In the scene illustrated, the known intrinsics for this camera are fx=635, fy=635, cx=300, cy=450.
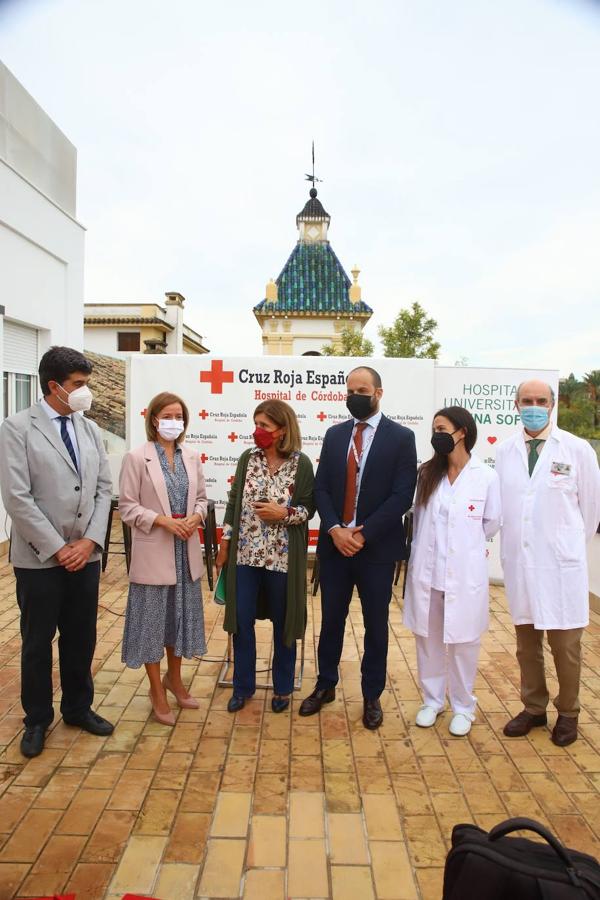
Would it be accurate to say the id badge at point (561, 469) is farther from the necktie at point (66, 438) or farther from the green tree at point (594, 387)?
the green tree at point (594, 387)

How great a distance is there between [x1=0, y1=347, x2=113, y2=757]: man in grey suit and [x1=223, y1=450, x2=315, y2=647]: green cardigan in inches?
25.8

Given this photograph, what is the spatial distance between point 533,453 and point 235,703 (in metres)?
2.07

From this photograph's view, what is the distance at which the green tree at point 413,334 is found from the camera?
18594 millimetres

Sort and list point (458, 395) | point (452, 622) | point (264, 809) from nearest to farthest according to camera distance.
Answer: point (264, 809), point (452, 622), point (458, 395)

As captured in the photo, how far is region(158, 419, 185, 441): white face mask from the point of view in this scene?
3.24 metres

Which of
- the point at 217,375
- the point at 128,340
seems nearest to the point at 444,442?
the point at 217,375

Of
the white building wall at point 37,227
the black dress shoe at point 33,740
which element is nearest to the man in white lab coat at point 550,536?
the black dress shoe at point 33,740

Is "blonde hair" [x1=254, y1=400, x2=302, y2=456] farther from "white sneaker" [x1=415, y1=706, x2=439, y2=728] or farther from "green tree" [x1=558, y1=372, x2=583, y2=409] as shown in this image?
"green tree" [x1=558, y1=372, x2=583, y2=409]

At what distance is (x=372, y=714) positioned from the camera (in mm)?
3311

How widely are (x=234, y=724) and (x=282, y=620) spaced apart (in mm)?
596

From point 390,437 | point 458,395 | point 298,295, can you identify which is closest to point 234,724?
point 390,437

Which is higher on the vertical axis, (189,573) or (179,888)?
(189,573)

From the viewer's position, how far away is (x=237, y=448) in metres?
6.33

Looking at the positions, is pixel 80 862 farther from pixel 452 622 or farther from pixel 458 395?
pixel 458 395
